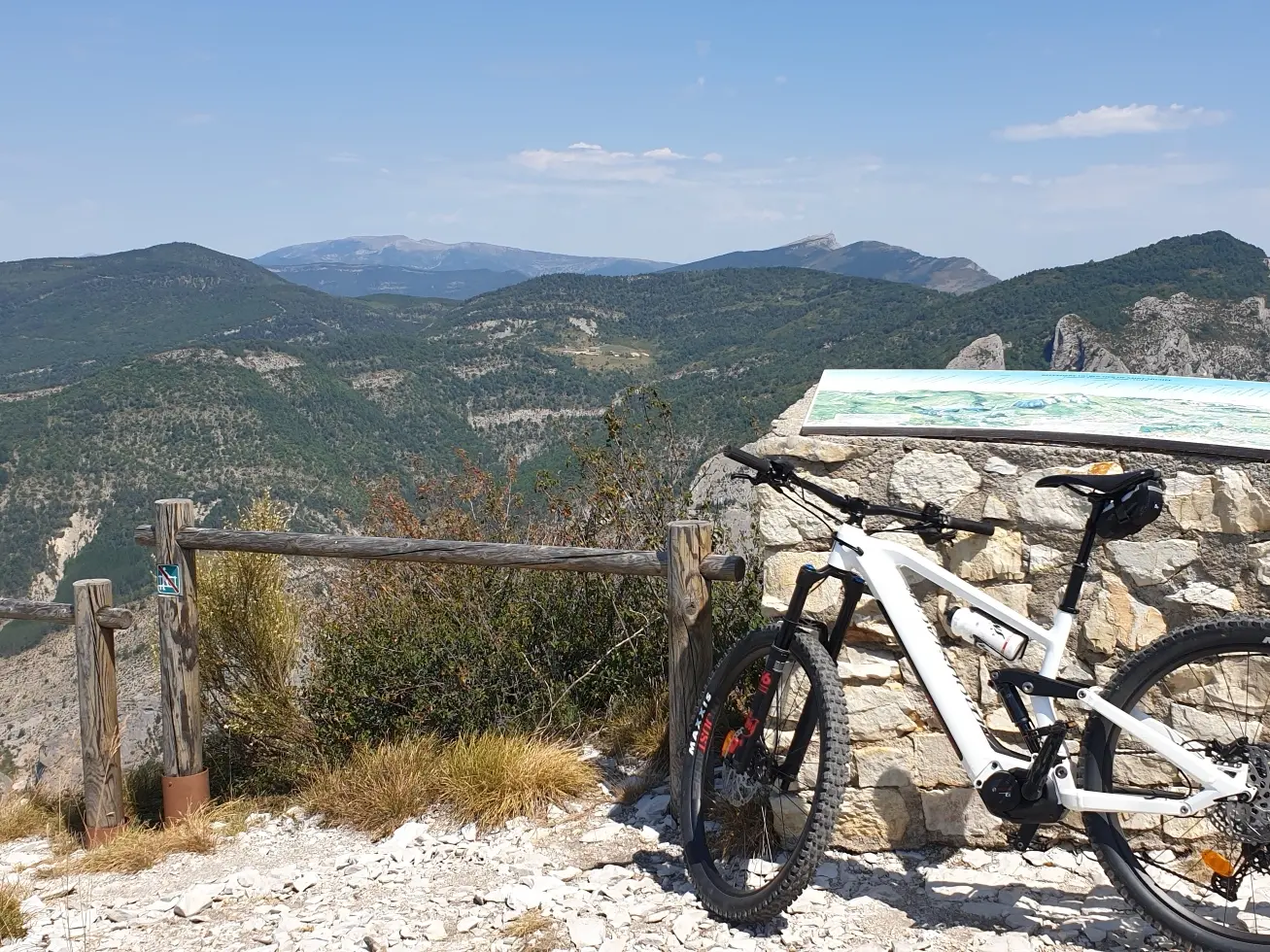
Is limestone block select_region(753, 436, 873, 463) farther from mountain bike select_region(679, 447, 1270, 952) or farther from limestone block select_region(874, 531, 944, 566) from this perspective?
limestone block select_region(874, 531, 944, 566)

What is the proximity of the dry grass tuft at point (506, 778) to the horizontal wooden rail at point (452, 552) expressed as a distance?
0.78 m

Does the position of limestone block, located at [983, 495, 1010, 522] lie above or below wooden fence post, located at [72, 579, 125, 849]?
above

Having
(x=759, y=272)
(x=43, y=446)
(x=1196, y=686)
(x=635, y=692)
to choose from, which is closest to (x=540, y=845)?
(x=635, y=692)

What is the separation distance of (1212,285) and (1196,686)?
73.6 m

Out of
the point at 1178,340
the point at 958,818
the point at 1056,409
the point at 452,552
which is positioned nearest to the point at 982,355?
the point at 1178,340

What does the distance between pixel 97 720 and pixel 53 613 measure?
0.53m

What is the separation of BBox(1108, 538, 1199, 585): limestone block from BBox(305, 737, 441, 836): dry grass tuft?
270 cm

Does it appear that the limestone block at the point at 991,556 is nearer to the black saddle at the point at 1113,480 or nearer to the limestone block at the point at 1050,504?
the limestone block at the point at 1050,504

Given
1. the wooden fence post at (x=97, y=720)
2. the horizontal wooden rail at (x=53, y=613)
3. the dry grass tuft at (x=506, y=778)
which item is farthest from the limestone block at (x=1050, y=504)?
the wooden fence post at (x=97, y=720)

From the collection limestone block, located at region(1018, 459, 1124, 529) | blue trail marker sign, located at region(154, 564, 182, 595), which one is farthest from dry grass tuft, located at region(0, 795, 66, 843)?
limestone block, located at region(1018, 459, 1124, 529)

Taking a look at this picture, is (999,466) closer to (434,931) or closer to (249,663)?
(434,931)

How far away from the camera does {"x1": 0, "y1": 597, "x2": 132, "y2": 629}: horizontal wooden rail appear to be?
432 centimetres

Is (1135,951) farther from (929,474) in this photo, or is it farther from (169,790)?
(169,790)

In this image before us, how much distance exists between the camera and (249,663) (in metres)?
5.11
